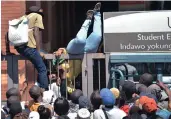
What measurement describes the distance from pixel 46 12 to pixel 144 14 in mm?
5087

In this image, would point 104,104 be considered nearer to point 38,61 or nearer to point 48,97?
point 48,97

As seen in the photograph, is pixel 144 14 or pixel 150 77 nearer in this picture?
Answer: pixel 150 77

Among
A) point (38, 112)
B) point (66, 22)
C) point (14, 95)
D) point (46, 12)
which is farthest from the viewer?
point (66, 22)

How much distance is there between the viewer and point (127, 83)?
6.22 metres

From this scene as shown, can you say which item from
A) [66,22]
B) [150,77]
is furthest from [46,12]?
[150,77]

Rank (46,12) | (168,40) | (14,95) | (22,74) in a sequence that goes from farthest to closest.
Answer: (46,12) → (22,74) → (168,40) → (14,95)

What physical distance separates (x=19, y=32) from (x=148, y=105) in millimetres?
2011

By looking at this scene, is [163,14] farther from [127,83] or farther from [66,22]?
[66,22]

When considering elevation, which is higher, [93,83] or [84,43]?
[84,43]

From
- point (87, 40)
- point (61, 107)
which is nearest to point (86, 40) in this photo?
point (87, 40)

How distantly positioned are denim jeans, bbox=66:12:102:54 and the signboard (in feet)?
0.32

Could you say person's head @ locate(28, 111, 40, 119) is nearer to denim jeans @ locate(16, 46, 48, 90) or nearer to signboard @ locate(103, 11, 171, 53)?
denim jeans @ locate(16, 46, 48, 90)

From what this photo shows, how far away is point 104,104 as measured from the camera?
6016 mm

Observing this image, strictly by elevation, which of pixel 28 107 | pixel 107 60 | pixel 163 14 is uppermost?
pixel 163 14
